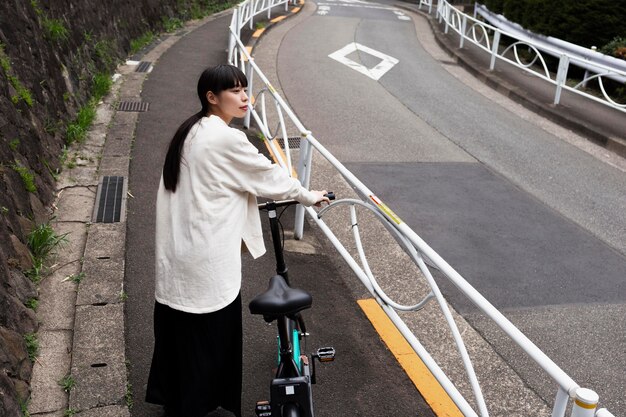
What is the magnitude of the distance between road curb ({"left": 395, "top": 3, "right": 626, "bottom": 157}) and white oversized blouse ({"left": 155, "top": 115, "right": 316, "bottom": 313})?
8205 mm

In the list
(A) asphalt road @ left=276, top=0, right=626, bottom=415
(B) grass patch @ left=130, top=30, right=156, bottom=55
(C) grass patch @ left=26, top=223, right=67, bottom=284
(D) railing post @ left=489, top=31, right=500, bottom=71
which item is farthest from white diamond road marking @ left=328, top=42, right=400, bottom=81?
(C) grass patch @ left=26, top=223, right=67, bottom=284

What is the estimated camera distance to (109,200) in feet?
20.9

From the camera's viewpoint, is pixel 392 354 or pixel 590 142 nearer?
pixel 392 354

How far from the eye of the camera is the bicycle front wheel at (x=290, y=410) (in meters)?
3.18

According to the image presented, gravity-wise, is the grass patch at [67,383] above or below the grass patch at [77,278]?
above

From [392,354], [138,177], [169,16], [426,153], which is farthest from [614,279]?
[169,16]

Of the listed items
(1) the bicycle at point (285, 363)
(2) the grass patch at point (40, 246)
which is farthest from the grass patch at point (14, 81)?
(1) the bicycle at point (285, 363)

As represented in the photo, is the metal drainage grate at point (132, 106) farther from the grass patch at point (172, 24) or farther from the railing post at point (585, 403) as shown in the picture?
the railing post at point (585, 403)

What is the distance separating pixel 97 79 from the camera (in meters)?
9.48

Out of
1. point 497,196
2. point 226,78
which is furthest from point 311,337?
point 497,196

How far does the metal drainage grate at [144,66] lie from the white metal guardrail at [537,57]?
644cm

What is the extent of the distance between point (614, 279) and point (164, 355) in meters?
4.18

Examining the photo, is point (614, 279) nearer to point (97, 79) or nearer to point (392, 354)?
point (392, 354)

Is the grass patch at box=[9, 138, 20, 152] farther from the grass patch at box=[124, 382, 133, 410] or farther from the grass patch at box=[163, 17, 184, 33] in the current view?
the grass patch at box=[163, 17, 184, 33]
